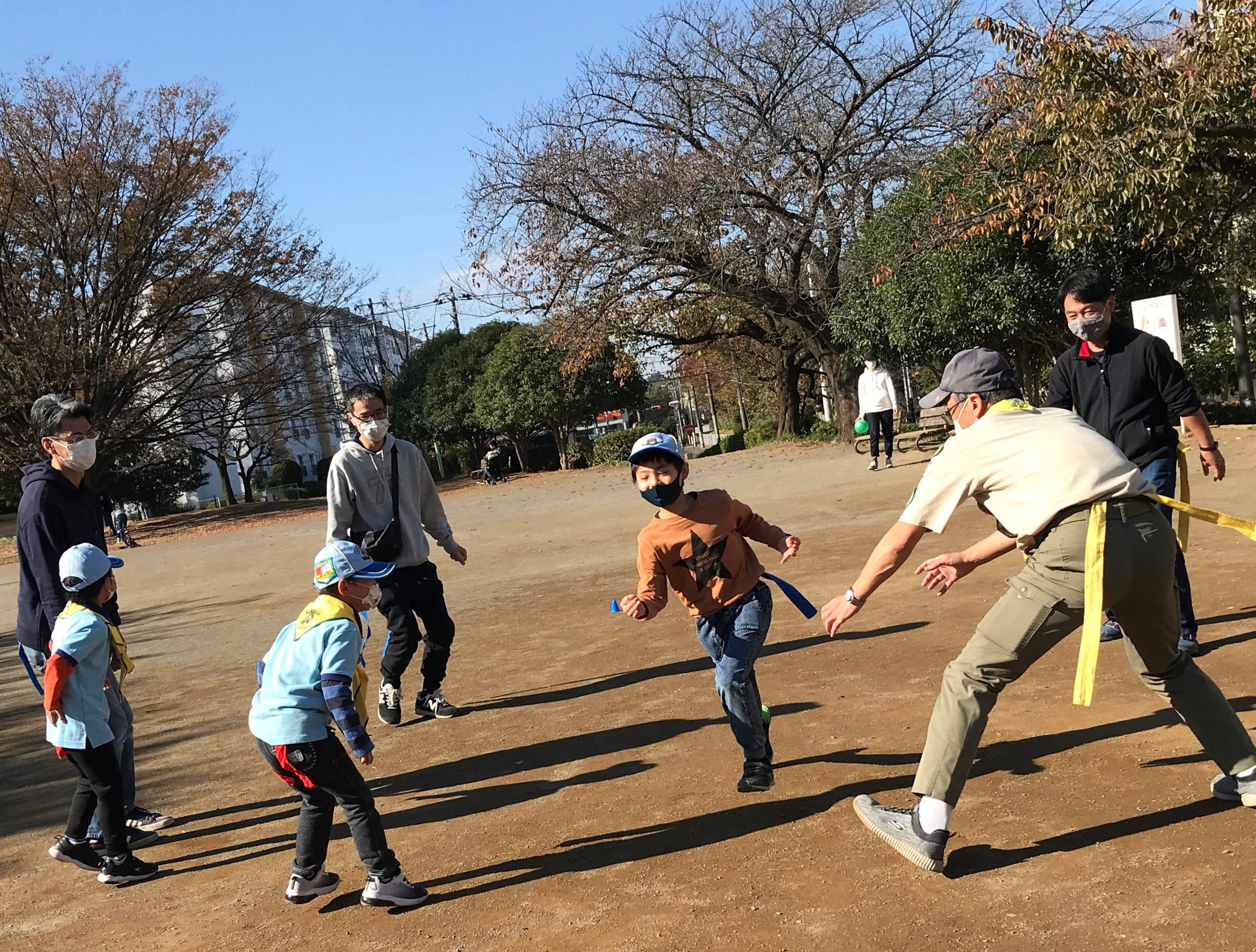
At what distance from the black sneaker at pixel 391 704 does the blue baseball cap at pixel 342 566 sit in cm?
241

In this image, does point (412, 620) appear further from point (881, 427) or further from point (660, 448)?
point (881, 427)

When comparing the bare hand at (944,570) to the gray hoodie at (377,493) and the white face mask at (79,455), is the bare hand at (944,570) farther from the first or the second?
the white face mask at (79,455)

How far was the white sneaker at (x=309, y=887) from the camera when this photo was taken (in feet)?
12.8

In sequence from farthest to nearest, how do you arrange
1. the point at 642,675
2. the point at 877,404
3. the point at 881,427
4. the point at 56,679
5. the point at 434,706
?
the point at 881,427 < the point at 877,404 < the point at 642,675 < the point at 434,706 < the point at 56,679

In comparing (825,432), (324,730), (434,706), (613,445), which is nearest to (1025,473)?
(324,730)

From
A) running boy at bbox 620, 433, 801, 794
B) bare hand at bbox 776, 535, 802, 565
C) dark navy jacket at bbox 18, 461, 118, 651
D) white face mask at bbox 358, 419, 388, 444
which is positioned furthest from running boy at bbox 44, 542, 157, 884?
bare hand at bbox 776, 535, 802, 565

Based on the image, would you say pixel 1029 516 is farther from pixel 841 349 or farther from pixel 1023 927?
pixel 841 349

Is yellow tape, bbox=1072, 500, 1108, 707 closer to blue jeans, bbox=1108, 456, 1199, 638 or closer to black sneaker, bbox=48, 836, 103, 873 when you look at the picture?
blue jeans, bbox=1108, 456, 1199, 638

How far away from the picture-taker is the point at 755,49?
72.2ft

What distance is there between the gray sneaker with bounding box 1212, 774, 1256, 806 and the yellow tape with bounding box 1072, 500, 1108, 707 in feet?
2.34

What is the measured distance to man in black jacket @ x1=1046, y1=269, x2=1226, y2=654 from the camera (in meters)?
5.35

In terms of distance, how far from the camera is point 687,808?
14.6 feet

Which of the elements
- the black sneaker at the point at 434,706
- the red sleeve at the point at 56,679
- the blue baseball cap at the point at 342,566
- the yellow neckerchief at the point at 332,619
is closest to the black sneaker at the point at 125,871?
the red sleeve at the point at 56,679

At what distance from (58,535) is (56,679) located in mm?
800
